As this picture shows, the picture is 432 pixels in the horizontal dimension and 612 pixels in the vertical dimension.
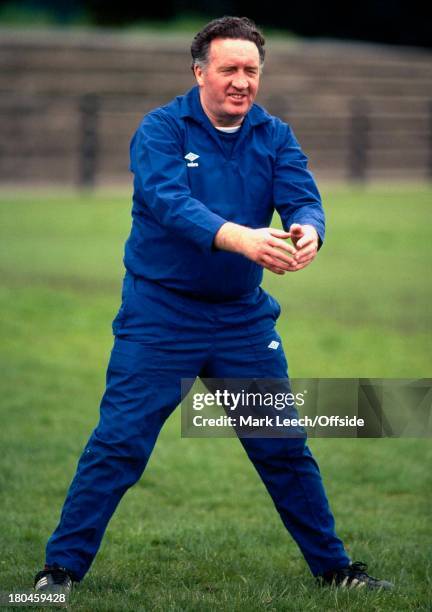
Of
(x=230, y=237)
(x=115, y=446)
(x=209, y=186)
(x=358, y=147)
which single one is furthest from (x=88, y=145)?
(x=230, y=237)

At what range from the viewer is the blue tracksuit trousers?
4.51m

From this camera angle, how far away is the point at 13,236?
18703 millimetres

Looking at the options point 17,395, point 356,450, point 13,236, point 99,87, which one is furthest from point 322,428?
point 99,87

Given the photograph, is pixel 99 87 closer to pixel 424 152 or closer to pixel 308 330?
pixel 424 152

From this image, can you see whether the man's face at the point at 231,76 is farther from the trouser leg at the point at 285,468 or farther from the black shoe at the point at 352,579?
the black shoe at the point at 352,579

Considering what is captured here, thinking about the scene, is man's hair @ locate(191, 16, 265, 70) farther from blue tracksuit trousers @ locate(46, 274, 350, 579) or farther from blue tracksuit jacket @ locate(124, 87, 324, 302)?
blue tracksuit trousers @ locate(46, 274, 350, 579)

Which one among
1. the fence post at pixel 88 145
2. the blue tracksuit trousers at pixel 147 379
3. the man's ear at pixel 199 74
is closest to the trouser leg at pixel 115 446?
the blue tracksuit trousers at pixel 147 379

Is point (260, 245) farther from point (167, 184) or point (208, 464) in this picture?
point (208, 464)

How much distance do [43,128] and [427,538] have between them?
23.9m

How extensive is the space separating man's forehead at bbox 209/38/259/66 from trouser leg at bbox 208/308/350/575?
3.20 feet

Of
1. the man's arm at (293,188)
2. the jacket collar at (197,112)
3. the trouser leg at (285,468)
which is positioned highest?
the jacket collar at (197,112)

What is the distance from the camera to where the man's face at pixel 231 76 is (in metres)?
4.43

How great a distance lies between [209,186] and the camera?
4.49 metres

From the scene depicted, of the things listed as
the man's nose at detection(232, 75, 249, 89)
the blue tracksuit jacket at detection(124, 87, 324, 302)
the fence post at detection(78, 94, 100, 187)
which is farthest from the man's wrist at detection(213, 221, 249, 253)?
the fence post at detection(78, 94, 100, 187)
